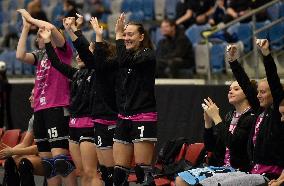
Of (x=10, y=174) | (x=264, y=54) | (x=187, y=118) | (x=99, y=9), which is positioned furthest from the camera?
(x=99, y=9)

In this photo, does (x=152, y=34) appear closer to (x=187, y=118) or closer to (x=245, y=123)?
(x=187, y=118)

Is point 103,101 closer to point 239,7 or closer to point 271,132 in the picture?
point 271,132

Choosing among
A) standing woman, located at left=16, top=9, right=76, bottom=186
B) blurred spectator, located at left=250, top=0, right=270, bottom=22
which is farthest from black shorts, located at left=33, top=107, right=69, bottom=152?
blurred spectator, located at left=250, top=0, right=270, bottom=22

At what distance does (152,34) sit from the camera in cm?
1505

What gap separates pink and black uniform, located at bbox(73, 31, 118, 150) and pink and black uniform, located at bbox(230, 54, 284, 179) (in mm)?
1592

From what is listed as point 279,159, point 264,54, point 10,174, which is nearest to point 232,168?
point 279,159

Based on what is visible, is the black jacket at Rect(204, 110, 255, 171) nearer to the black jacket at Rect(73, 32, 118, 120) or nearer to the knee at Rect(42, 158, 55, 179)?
the black jacket at Rect(73, 32, 118, 120)

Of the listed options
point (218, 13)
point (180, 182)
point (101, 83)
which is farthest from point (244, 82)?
point (218, 13)

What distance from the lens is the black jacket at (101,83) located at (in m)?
8.63

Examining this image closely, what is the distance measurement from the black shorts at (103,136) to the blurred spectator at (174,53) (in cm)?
449

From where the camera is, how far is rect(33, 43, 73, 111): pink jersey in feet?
30.0

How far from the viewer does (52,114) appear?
29.9 ft

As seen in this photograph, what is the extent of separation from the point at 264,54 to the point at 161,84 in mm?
4487

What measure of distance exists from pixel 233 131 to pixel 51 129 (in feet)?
6.43
